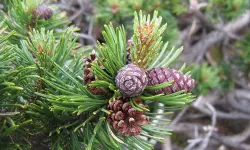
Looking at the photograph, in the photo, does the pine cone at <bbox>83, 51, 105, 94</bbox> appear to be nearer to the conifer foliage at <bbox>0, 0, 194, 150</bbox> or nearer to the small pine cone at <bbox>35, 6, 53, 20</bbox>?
the conifer foliage at <bbox>0, 0, 194, 150</bbox>

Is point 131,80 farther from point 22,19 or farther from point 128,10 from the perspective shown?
point 128,10

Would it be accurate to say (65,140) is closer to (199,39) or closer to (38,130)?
(38,130)

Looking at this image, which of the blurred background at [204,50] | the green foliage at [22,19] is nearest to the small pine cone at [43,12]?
the green foliage at [22,19]

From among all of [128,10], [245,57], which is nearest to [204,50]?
[245,57]

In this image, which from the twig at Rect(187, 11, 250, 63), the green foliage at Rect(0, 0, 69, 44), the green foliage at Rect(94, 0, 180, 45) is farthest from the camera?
the twig at Rect(187, 11, 250, 63)

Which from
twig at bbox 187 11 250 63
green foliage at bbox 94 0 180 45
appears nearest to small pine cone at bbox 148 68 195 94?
green foliage at bbox 94 0 180 45

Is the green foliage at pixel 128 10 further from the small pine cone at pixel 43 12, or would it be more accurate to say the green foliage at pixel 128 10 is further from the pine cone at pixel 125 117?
the pine cone at pixel 125 117

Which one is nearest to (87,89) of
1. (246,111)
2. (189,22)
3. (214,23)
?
(214,23)
